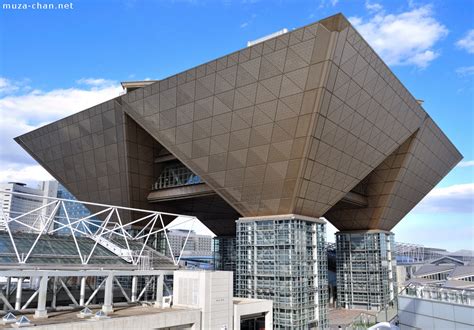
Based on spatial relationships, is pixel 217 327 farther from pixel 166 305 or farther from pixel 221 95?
pixel 221 95

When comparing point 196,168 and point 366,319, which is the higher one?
point 196,168

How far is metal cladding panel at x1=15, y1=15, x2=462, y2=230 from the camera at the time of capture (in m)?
28.6

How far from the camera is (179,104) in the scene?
3491cm

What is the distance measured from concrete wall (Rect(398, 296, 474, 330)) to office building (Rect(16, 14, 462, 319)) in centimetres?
1496

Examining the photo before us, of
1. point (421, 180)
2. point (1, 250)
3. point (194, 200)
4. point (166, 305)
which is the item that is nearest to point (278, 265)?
point (166, 305)

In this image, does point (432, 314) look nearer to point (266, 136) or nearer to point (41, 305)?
point (266, 136)

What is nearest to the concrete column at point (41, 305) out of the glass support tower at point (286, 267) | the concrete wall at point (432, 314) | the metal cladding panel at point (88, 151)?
the glass support tower at point (286, 267)

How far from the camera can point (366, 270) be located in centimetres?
5175

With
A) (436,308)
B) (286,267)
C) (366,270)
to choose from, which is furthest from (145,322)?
(366,270)

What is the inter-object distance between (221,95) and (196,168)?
8197 mm

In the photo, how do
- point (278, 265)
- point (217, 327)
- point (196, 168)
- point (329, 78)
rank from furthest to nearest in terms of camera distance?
point (196, 168), point (278, 265), point (217, 327), point (329, 78)

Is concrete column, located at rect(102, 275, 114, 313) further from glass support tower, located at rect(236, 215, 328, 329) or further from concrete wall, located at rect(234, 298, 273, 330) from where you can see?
glass support tower, located at rect(236, 215, 328, 329)

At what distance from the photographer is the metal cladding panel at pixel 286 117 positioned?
28.6m

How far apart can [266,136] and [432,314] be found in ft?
61.7
